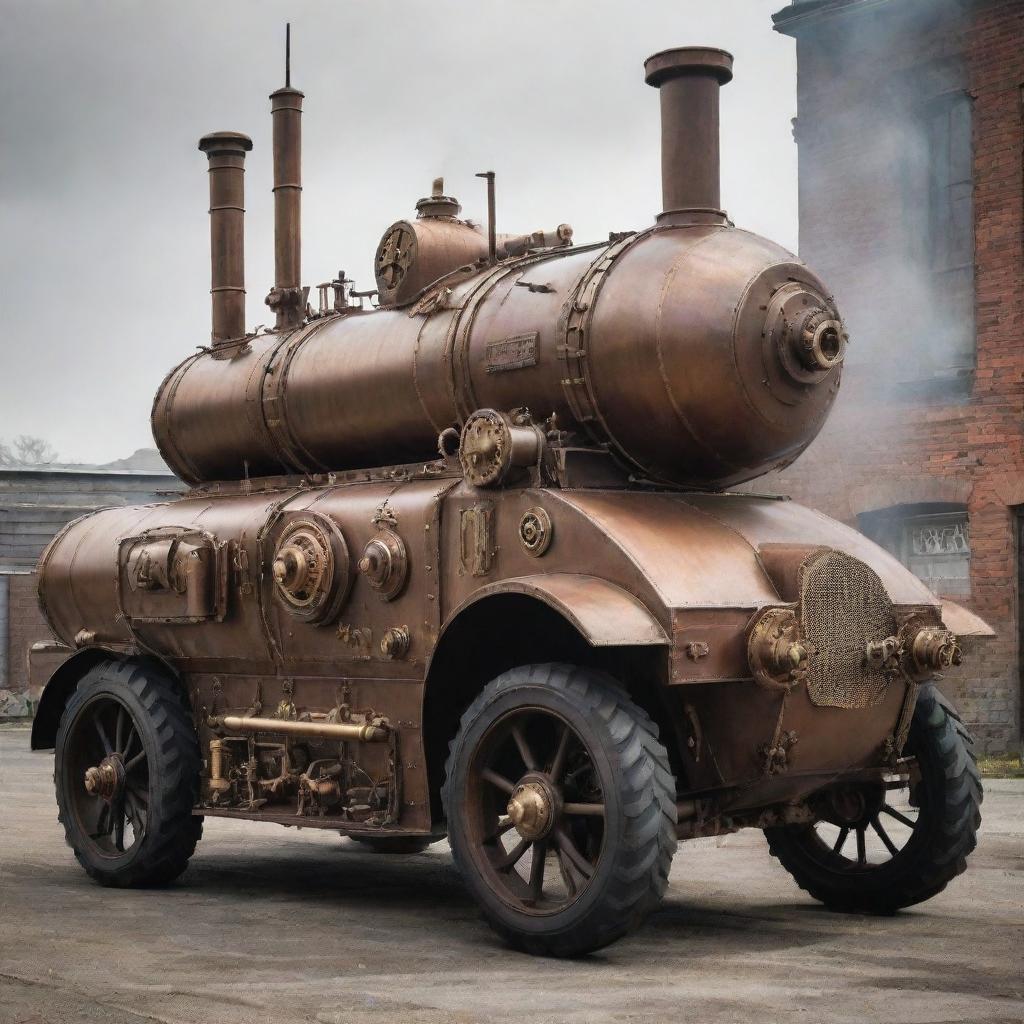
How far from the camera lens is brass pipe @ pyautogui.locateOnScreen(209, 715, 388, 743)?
830 cm

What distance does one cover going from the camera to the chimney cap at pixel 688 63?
8.20 meters

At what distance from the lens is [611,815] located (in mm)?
6766

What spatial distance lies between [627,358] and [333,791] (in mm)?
2486

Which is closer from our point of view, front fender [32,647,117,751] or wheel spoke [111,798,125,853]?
wheel spoke [111,798,125,853]

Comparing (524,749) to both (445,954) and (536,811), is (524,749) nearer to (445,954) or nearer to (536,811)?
(536,811)

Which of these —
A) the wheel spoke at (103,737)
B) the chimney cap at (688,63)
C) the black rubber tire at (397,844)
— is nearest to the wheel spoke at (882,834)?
the black rubber tire at (397,844)

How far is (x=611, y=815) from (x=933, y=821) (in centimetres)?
194

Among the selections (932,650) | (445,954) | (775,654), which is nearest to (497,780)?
(445,954)

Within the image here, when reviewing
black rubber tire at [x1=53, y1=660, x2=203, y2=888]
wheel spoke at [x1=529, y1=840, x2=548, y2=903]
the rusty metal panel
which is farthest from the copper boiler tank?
wheel spoke at [x1=529, y1=840, x2=548, y2=903]

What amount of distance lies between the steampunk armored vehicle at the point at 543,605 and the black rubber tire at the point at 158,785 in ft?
0.06

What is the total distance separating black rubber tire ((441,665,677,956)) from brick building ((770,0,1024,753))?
9.71 m

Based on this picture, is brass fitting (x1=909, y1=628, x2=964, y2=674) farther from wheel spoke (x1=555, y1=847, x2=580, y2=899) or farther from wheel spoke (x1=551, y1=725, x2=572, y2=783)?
wheel spoke (x1=555, y1=847, x2=580, y2=899)

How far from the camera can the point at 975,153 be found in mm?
16234

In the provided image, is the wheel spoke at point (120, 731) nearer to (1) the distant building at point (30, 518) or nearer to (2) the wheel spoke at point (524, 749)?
(2) the wheel spoke at point (524, 749)
